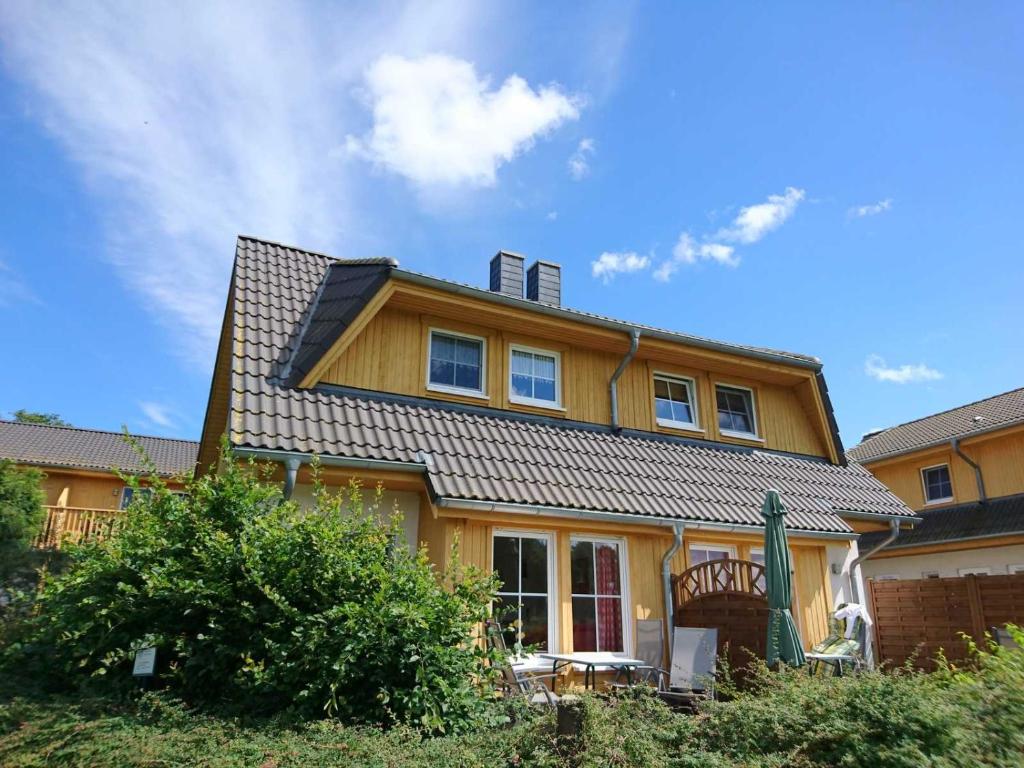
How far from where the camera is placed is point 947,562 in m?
20.9

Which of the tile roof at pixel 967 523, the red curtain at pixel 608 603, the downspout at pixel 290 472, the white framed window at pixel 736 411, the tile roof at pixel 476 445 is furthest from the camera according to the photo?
the tile roof at pixel 967 523

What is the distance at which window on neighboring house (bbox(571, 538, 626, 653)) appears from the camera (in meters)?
9.31

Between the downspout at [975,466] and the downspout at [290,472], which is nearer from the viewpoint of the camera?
the downspout at [290,472]

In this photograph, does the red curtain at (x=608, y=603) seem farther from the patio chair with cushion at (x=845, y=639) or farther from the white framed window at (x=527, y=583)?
the patio chair with cushion at (x=845, y=639)

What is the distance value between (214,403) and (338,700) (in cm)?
971

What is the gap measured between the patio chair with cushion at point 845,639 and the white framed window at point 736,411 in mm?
3484

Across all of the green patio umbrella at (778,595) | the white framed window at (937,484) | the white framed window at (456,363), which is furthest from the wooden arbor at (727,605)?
the white framed window at (937,484)

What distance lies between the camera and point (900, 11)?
9281 mm

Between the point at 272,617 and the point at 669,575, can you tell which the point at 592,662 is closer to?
the point at 669,575

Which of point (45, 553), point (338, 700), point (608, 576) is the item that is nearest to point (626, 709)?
point (338, 700)

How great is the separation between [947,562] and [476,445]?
18.6m

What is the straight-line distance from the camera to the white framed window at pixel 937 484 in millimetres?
22453

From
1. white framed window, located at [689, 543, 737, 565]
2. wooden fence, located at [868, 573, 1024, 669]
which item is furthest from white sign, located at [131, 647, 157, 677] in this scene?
wooden fence, located at [868, 573, 1024, 669]

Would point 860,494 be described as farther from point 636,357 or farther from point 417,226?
point 417,226
